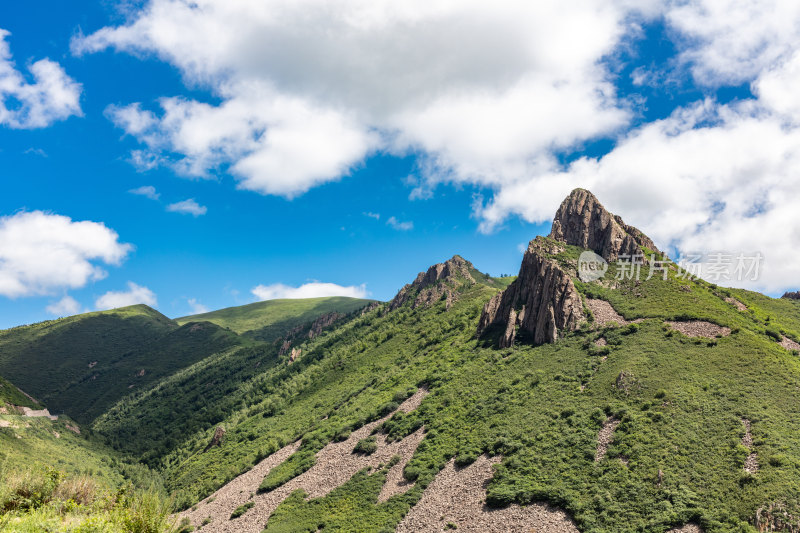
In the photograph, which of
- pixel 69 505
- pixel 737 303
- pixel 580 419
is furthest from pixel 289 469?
pixel 737 303

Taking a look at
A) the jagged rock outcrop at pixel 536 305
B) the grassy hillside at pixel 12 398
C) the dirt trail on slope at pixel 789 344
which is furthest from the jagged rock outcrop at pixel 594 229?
the grassy hillside at pixel 12 398

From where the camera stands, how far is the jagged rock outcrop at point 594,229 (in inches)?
4382

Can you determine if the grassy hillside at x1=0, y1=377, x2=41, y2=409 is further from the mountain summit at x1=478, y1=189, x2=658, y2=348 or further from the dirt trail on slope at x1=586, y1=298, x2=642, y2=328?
the dirt trail on slope at x1=586, y1=298, x2=642, y2=328

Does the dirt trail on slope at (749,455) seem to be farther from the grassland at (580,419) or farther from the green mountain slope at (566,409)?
the grassland at (580,419)

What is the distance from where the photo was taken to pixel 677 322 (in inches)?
3248

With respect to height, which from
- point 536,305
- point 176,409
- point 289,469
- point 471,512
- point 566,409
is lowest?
point 176,409

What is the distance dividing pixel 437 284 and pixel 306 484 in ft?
341

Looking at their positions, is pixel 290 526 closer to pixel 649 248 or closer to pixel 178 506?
pixel 178 506

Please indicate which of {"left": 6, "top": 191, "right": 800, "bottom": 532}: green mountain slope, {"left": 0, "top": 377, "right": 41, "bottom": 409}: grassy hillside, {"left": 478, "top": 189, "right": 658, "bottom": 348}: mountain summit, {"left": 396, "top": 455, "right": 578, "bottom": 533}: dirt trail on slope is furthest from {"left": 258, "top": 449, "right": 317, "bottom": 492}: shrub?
{"left": 0, "top": 377, "right": 41, "bottom": 409}: grassy hillside

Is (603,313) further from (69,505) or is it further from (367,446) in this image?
(69,505)

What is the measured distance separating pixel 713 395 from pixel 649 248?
6537 centimetres

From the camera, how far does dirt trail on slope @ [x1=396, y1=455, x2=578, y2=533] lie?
48188mm

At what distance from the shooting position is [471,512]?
52969mm

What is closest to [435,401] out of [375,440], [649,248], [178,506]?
[375,440]
